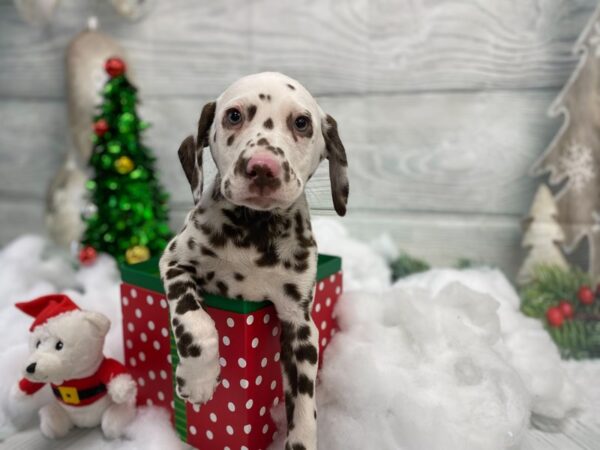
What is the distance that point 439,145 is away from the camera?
7.59ft

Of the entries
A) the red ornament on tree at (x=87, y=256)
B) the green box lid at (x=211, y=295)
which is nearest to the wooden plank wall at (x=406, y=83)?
the red ornament on tree at (x=87, y=256)

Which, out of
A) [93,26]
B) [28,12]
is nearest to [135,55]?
[93,26]

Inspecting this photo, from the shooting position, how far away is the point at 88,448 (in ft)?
4.21

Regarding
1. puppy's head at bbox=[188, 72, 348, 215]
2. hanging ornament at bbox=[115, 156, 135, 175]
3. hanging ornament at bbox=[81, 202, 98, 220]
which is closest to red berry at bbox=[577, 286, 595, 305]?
puppy's head at bbox=[188, 72, 348, 215]

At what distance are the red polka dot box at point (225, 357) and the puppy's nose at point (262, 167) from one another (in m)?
0.32

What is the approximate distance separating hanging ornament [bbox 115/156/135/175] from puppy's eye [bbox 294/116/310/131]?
1442 mm

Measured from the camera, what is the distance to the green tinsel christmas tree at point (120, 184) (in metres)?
2.27

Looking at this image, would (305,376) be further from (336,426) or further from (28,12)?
(28,12)

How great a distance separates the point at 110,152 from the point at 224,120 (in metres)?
1.42

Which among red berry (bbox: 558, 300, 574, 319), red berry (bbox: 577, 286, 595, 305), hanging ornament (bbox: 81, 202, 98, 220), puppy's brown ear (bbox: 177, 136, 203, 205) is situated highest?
puppy's brown ear (bbox: 177, 136, 203, 205)

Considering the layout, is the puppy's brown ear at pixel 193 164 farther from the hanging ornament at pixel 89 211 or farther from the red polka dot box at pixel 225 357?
the hanging ornament at pixel 89 211

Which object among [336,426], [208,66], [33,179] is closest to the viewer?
[336,426]

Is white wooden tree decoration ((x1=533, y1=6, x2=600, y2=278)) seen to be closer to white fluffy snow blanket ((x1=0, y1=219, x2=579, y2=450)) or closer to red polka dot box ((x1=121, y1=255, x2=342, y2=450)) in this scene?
white fluffy snow blanket ((x1=0, y1=219, x2=579, y2=450))

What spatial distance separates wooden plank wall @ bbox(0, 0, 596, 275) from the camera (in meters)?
2.16
